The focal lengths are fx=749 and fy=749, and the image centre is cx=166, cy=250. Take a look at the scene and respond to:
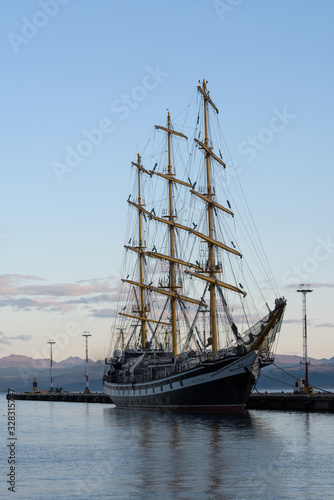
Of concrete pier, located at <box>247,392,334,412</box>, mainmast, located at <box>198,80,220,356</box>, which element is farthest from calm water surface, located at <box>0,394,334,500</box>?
mainmast, located at <box>198,80,220,356</box>

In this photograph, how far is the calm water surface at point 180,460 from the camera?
35.6m

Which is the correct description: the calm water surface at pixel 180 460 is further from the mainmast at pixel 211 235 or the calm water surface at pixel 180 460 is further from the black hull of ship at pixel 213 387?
the mainmast at pixel 211 235

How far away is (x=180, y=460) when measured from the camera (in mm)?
44531

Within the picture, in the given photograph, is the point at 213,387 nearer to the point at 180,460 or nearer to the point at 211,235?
the point at 211,235

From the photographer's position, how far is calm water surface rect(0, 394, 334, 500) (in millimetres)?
35625

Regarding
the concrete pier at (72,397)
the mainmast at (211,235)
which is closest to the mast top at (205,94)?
the mainmast at (211,235)

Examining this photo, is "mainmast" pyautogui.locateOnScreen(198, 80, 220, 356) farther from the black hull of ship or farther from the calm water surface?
the calm water surface

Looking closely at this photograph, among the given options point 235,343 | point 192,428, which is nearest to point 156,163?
point 235,343

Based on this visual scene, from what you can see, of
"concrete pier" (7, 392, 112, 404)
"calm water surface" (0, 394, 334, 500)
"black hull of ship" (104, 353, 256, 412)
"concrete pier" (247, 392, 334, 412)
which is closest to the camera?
"calm water surface" (0, 394, 334, 500)

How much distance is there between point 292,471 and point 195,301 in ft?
202

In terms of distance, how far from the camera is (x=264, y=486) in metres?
36.1

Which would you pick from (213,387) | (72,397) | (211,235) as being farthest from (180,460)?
(72,397)

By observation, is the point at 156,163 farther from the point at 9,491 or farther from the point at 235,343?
the point at 9,491

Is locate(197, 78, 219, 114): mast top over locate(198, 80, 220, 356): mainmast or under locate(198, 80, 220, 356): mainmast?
over
